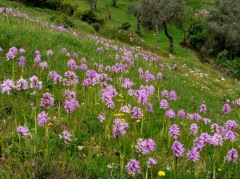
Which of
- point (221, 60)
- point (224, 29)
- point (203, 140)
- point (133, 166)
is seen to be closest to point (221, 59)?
point (221, 60)

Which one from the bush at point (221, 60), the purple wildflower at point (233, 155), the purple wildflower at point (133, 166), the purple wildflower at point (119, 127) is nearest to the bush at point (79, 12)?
the bush at point (221, 60)

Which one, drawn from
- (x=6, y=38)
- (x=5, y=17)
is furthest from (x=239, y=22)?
(x=6, y=38)

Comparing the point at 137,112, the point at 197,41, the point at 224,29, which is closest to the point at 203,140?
the point at 137,112

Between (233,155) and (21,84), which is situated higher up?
(21,84)

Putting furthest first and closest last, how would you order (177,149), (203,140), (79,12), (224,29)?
1. (224,29)
2. (79,12)
3. (203,140)
4. (177,149)

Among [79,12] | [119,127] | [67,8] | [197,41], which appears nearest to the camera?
[119,127]

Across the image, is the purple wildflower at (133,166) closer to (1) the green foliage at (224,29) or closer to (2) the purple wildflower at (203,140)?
(2) the purple wildflower at (203,140)

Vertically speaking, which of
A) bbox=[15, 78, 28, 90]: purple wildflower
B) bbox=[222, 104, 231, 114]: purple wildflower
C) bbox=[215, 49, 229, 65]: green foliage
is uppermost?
bbox=[15, 78, 28, 90]: purple wildflower

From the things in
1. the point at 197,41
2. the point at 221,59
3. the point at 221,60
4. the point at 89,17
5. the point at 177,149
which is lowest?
the point at 197,41

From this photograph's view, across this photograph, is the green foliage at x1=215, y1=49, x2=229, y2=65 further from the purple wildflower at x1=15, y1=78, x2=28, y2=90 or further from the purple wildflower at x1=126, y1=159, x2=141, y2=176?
the purple wildflower at x1=126, y1=159, x2=141, y2=176

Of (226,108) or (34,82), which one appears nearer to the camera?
(34,82)

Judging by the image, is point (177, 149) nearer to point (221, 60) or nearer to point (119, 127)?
point (119, 127)

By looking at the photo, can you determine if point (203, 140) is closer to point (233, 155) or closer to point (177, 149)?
point (233, 155)

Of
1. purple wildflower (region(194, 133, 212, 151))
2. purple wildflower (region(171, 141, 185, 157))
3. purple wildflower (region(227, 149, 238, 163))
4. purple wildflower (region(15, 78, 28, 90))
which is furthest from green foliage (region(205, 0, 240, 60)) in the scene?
purple wildflower (region(171, 141, 185, 157))
